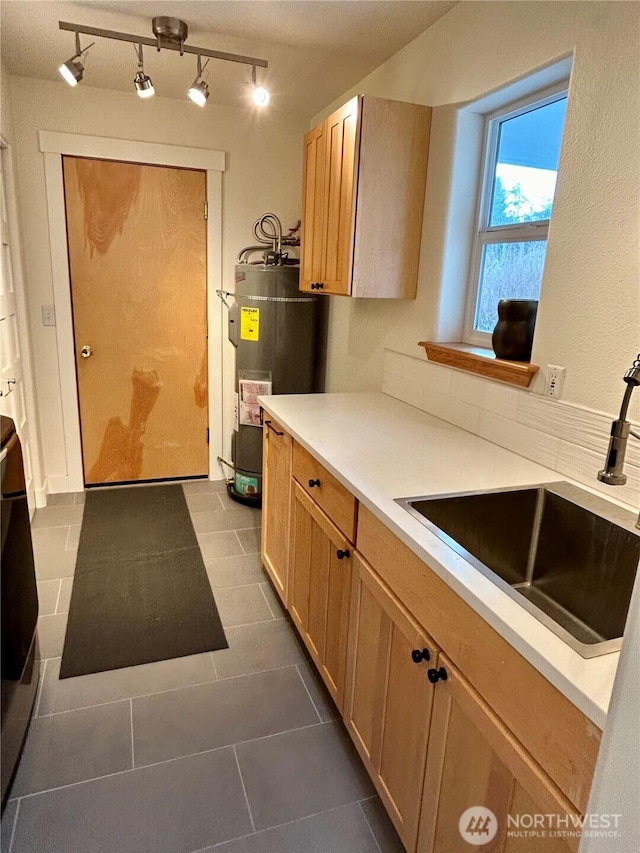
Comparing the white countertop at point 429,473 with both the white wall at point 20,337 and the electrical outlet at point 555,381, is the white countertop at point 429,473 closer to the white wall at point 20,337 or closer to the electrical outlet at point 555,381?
the electrical outlet at point 555,381

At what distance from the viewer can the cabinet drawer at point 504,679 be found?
80 cm

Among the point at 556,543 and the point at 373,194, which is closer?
the point at 556,543

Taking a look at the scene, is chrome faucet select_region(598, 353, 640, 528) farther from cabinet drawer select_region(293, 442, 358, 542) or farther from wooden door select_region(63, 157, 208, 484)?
wooden door select_region(63, 157, 208, 484)

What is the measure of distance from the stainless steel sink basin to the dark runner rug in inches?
48.2

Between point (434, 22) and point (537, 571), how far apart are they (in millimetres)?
2038

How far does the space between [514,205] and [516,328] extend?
55 centimetres

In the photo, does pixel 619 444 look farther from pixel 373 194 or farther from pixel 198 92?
pixel 198 92

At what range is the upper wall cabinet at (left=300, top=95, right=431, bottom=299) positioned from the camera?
2.11 m

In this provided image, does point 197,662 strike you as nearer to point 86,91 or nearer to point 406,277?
point 406,277

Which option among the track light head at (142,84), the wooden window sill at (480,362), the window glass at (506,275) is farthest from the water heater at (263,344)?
the window glass at (506,275)

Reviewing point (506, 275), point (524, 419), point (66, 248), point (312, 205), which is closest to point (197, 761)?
point (524, 419)

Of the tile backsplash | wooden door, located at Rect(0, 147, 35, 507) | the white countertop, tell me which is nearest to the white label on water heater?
the white countertop

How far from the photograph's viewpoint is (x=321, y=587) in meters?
1.83

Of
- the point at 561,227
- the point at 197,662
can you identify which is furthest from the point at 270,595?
the point at 561,227
